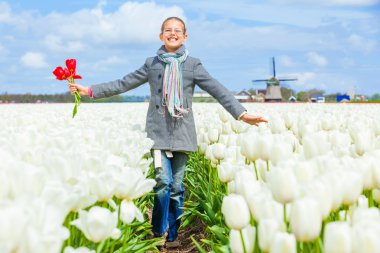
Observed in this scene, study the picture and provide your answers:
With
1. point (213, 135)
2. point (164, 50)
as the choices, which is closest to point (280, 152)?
point (164, 50)

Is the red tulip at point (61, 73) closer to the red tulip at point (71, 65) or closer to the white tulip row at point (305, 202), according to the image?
the red tulip at point (71, 65)

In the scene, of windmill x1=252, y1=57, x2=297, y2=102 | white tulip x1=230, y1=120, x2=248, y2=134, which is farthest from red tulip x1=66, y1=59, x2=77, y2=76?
windmill x1=252, y1=57, x2=297, y2=102

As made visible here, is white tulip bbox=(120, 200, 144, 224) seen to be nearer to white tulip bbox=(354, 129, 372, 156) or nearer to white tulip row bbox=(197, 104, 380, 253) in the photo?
white tulip row bbox=(197, 104, 380, 253)

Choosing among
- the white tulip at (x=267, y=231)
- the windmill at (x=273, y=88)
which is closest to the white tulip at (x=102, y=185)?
the white tulip at (x=267, y=231)

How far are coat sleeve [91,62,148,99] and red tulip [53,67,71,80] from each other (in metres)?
0.37

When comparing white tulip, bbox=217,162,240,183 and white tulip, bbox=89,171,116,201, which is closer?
white tulip, bbox=89,171,116,201

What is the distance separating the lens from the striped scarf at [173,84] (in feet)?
16.4

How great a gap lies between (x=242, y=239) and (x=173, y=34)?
308 centimetres

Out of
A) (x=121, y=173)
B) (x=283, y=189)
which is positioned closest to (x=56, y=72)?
(x=121, y=173)

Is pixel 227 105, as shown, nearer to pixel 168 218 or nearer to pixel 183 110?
pixel 183 110

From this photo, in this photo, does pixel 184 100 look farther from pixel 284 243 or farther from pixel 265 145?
pixel 284 243

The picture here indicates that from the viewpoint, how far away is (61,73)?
557cm

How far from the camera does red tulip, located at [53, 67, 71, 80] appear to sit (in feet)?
18.2

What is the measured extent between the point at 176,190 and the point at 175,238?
18.9 inches
